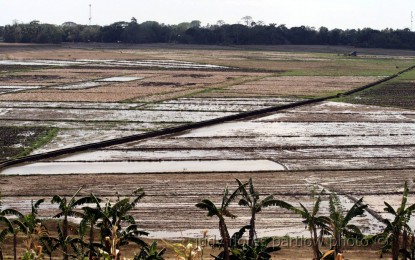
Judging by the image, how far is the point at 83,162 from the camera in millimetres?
20969

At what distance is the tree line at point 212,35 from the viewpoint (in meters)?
94.2

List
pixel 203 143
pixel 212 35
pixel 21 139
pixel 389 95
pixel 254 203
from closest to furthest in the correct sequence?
pixel 254 203 → pixel 21 139 → pixel 203 143 → pixel 389 95 → pixel 212 35

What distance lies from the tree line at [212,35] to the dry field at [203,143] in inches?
1853

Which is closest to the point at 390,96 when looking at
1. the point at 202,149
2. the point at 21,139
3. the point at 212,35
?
the point at 202,149

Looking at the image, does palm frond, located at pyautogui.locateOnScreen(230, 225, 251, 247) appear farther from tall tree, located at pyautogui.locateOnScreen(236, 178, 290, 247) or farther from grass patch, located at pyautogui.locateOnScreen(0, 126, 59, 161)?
grass patch, located at pyautogui.locateOnScreen(0, 126, 59, 161)

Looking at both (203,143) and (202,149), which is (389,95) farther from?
(202,149)

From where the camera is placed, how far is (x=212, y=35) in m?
98.4

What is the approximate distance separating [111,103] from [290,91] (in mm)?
9974

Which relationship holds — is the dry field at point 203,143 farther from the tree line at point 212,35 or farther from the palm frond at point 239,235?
the tree line at point 212,35

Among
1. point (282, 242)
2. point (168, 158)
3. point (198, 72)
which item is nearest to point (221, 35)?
point (198, 72)

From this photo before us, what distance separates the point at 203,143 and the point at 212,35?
75.4 m

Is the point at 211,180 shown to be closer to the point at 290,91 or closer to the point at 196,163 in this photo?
the point at 196,163

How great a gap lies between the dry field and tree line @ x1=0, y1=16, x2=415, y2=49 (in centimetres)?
4707

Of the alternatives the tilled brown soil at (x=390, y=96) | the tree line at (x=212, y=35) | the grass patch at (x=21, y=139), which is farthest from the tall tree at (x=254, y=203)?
the tree line at (x=212, y=35)
